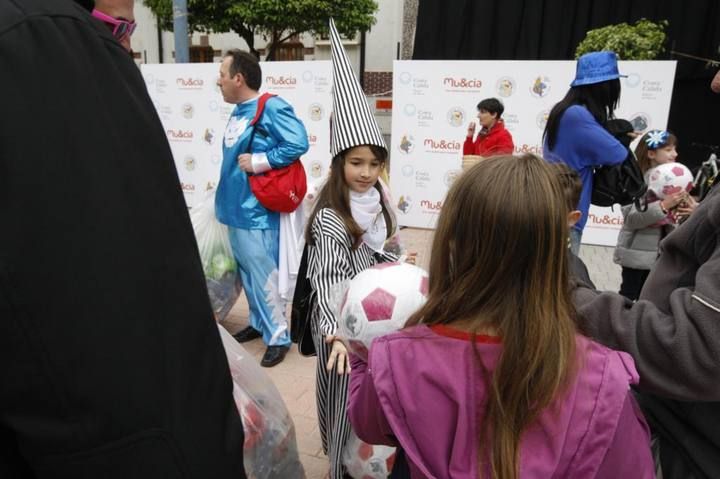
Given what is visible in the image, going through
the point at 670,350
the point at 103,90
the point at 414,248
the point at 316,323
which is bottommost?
the point at 414,248

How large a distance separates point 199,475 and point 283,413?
1.32 metres

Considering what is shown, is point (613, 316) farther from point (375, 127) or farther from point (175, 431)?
point (375, 127)

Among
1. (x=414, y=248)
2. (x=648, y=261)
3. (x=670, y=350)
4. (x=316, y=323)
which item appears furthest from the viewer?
(x=414, y=248)

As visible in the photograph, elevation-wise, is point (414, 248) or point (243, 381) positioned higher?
point (243, 381)

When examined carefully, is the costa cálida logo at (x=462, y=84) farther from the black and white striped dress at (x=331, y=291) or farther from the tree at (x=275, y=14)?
the tree at (x=275, y=14)

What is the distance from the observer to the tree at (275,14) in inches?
576

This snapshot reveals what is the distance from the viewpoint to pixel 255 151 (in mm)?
→ 3637

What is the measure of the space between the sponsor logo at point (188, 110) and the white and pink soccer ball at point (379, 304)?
7.17 meters

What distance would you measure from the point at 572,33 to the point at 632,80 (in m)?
7.69

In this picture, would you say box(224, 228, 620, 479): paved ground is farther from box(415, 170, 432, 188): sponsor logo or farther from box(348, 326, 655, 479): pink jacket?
box(415, 170, 432, 188): sponsor logo

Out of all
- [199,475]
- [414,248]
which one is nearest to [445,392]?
[199,475]

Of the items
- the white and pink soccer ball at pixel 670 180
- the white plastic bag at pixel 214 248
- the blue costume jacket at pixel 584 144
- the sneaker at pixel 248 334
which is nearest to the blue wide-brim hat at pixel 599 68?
the blue costume jacket at pixel 584 144

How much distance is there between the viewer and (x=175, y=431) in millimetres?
635

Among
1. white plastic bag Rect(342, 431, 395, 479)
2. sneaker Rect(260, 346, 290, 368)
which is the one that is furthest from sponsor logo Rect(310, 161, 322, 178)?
white plastic bag Rect(342, 431, 395, 479)
